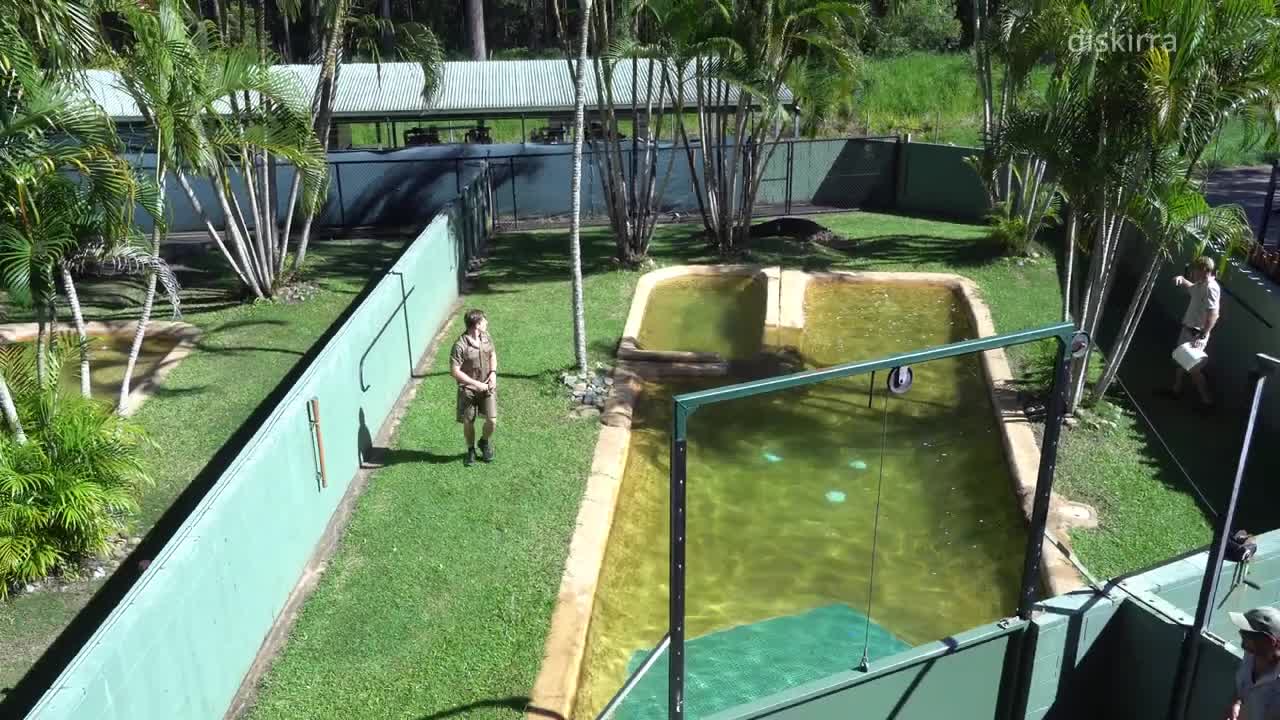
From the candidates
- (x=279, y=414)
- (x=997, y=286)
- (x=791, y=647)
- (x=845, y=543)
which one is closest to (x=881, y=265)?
(x=997, y=286)

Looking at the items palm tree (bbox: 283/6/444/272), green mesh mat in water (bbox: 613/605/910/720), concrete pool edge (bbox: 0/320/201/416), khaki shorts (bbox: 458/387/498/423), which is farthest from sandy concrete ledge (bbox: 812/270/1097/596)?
concrete pool edge (bbox: 0/320/201/416)

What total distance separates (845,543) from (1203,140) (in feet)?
15.0

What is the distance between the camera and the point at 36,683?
5.87 meters

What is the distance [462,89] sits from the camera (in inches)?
836

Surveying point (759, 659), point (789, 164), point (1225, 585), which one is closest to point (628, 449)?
point (759, 659)

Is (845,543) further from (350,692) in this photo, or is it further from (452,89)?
(452,89)

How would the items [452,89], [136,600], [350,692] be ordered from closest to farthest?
1. [136,600]
2. [350,692]
3. [452,89]

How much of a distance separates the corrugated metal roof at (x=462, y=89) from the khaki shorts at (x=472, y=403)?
12.1 m

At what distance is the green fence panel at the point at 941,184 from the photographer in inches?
746

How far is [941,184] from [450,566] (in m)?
15.1

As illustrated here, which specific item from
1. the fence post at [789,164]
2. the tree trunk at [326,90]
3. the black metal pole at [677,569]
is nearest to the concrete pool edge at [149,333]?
the tree trunk at [326,90]

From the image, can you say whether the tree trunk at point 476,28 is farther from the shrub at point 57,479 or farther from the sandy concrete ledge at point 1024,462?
the shrub at point 57,479

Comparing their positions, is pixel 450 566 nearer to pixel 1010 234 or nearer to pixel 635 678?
pixel 635 678

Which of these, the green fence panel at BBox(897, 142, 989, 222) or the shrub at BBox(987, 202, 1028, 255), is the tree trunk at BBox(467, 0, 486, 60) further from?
the shrub at BBox(987, 202, 1028, 255)
